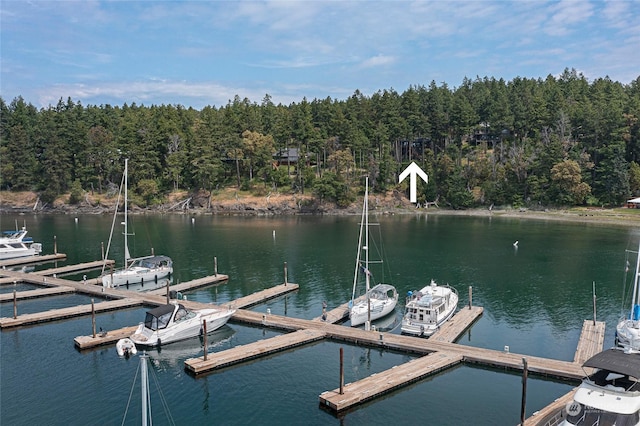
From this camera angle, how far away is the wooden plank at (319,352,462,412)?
30.5m

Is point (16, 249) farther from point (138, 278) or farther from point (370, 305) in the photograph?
point (370, 305)

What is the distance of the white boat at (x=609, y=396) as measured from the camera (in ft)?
77.6

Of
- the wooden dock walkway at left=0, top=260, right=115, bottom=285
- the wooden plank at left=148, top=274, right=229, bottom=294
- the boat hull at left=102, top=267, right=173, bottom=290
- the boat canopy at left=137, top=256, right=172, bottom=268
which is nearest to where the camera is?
the wooden plank at left=148, top=274, right=229, bottom=294

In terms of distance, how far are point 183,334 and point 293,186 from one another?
104167 millimetres

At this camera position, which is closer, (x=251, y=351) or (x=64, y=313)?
(x=251, y=351)

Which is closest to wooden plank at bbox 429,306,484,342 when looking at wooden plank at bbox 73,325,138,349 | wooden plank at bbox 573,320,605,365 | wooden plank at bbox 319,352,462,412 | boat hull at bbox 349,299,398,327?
wooden plank at bbox 319,352,462,412

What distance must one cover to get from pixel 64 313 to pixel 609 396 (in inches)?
1682

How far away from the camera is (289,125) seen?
14725cm

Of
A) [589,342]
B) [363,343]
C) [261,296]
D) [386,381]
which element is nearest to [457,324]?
[363,343]

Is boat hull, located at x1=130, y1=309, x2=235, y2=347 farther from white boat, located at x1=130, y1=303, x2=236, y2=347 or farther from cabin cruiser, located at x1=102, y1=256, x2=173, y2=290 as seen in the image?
cabin cruiser, located at x1=102, y1=256, x2=173, y2=290

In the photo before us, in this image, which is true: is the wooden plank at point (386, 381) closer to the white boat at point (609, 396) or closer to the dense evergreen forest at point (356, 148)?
the white boat at point (609, 396)

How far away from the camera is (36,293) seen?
54000mm

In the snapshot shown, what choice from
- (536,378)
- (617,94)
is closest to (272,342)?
(536,378)

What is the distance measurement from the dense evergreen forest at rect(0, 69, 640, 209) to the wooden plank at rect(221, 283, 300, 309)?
255 ft
